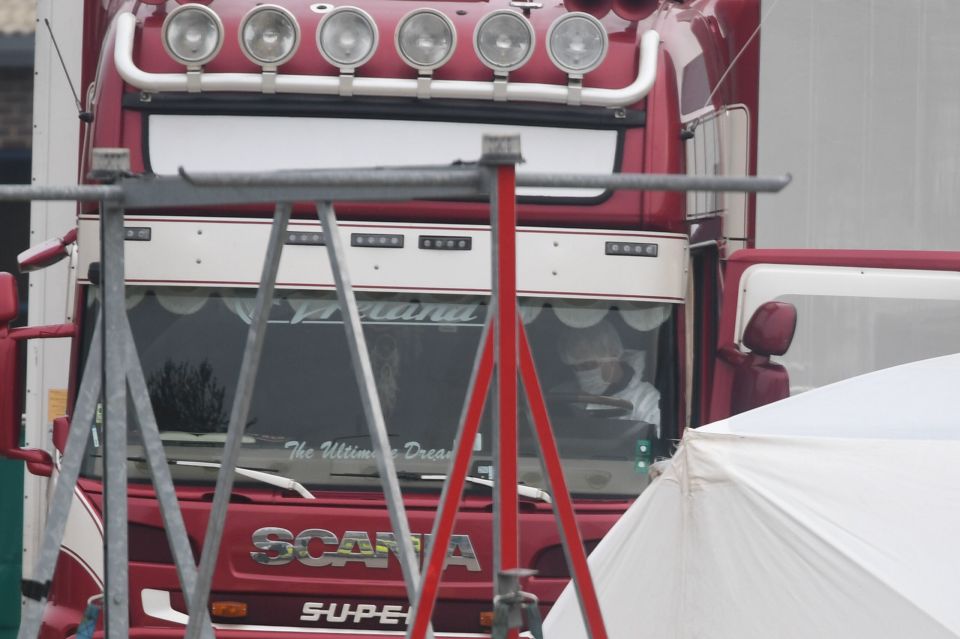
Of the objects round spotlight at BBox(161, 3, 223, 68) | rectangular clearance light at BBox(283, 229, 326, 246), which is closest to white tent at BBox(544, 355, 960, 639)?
rectangular clearance light at BBox(283, 229, 326, 246)

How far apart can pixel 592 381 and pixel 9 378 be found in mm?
2116

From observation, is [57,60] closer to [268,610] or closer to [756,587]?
[268,610]

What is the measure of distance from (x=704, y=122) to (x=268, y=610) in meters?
2.58

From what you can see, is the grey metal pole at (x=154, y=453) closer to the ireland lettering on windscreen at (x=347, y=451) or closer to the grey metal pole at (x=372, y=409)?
the grey metal pole at (x=372, y=409)

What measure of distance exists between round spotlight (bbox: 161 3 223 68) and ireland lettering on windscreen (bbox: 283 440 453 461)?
1.43 meters

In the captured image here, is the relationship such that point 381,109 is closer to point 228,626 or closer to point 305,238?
point 305,238

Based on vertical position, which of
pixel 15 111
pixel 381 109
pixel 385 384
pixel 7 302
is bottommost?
pixel 385 384

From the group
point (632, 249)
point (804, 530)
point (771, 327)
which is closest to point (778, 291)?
point (771, 327)

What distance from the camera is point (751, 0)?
694 cm

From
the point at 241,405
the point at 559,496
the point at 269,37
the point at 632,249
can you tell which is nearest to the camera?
the point at 559,496

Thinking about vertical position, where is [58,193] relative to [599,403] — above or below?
above

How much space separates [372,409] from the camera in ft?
11.9

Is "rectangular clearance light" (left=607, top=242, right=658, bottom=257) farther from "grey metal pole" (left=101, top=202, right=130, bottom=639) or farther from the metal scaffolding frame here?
"grey metal pole" (left=101, top=202, right=130, bottom=639)

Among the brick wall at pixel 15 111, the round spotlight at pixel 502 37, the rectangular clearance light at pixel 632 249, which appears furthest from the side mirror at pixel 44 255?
the brick wall at pixel 15 111
